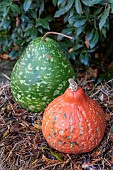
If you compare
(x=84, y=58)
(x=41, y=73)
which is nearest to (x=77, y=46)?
(x=84, y=58)

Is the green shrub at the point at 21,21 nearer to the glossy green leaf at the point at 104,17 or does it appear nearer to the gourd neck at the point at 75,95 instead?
the glossy green leaf at the point at 104,17

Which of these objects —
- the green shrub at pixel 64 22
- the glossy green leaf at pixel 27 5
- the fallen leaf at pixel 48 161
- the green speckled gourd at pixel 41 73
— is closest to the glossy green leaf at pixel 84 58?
the green shrub at pixel 64 22

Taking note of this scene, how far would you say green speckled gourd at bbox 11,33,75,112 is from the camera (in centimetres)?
205

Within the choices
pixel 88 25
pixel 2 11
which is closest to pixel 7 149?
pixel 88 25

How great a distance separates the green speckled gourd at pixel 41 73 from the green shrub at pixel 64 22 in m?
0.40

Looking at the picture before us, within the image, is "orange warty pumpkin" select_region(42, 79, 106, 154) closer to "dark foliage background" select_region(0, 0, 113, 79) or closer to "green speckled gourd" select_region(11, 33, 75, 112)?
"green speckled gourd" select_region(11, 33, 75, 112)

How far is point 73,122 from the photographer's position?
187 cm

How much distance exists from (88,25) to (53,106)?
0.86 metres

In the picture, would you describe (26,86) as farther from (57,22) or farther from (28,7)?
(57,22)

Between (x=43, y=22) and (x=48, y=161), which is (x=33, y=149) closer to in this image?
(x=48, y=161)

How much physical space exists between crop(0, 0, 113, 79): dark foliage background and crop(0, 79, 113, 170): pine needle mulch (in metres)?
0.52

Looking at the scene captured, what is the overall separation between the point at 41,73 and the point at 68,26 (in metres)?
0.74

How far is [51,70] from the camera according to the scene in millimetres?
2062

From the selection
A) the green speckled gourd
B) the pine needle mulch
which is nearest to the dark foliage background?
the green speckled gourd
